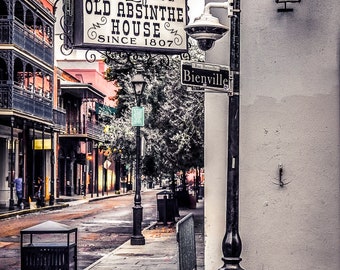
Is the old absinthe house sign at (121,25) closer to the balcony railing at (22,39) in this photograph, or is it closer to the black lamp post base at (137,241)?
the black lamp post base at (137,241)

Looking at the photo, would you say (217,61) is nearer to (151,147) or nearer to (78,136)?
(151,147)

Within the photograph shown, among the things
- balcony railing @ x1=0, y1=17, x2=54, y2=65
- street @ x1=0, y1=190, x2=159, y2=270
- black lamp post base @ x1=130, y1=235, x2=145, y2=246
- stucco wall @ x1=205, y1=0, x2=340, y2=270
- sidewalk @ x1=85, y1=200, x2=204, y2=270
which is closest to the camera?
stucco wall @ x1=205, y1=0, x2=340, y2=270

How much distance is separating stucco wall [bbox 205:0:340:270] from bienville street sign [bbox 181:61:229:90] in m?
1.00

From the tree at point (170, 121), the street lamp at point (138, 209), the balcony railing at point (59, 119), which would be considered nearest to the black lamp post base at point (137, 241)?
the street lamp at point (138, 209)

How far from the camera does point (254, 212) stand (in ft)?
25.8

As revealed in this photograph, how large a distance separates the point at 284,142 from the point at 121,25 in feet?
7.38

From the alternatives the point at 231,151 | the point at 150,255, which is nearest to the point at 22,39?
the point at 150,255

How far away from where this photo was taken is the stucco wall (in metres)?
7.72

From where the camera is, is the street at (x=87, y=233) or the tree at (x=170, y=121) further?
the tree at (x=170, y=121)

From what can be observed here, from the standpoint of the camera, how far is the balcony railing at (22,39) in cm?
3416

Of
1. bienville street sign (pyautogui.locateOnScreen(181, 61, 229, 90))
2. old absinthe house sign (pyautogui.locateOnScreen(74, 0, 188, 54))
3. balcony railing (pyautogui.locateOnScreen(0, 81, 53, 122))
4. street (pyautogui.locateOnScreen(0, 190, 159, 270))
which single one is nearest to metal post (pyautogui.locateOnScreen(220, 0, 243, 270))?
bienville street sign (pyautogui.locateOnScreen(181, 61, 229, 90))

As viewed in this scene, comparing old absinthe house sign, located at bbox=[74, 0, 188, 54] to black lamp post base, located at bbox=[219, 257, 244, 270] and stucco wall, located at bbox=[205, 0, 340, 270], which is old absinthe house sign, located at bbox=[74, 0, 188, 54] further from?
black lamp post base, located at bbox=[219, 257, 244, 270]

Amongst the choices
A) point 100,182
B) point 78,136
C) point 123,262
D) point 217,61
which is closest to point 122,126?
point 123,262

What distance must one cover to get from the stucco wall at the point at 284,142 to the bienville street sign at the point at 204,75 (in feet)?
3.28
